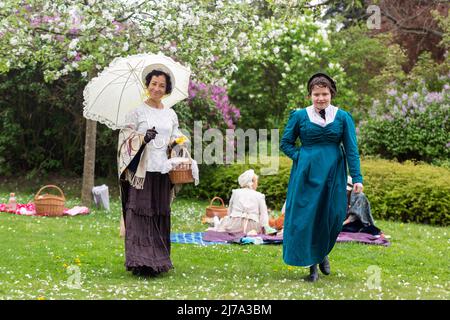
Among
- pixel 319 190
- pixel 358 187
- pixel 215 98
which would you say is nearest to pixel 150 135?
pixel 319 190

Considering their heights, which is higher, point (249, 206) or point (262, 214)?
point (249, 206)

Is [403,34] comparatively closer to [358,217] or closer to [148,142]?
[358,217]

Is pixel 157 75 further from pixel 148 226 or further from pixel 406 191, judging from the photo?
pixel 406 191

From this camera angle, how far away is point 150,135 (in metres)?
6.35

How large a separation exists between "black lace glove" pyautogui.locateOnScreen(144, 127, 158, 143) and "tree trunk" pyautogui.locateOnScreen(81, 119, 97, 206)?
504cm

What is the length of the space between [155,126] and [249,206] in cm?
315

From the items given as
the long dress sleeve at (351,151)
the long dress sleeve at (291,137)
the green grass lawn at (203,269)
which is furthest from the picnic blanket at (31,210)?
the long dress sleeve at (351,151)

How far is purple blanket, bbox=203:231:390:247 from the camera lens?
8.78 meters

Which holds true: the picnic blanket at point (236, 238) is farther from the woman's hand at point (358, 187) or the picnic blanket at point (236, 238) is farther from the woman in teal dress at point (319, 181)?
the woman's hand at point (358, 187)

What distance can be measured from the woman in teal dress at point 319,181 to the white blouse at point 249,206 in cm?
306

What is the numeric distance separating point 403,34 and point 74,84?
31.0 ft

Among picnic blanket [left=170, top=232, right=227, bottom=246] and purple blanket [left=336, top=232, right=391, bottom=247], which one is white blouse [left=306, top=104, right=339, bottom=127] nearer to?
picnic blanket [left=170, top=232, right=227, bottom=246]

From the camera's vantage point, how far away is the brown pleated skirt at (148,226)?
6359mm

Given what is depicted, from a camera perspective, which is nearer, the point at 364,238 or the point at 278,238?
the point at 278,238
